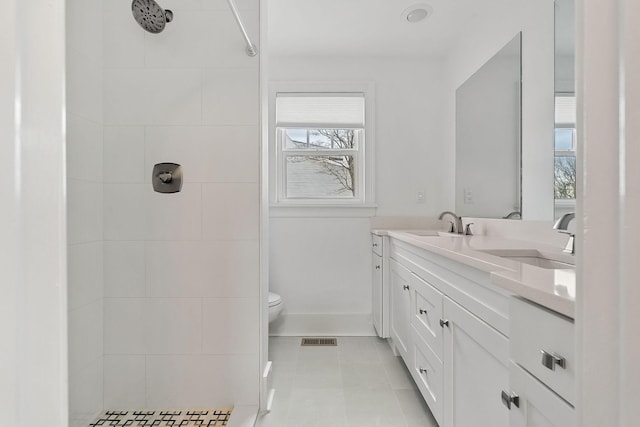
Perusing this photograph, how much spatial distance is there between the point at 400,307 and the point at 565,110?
1383 millimetres

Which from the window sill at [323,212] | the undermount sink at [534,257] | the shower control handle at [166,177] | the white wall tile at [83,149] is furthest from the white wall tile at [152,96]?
the undermount sink at [534,257]

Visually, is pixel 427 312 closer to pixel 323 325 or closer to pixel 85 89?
pixel 323 325

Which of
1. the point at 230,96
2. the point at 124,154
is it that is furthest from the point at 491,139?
the point at 124,154

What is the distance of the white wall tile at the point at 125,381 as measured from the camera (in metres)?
1.60

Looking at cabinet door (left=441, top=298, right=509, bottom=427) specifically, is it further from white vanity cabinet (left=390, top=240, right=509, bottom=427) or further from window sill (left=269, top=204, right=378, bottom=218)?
window sill (left=269, top=204, right=378, bottom=218)

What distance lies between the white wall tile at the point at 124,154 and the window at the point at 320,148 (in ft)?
4.66

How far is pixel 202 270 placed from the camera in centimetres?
163

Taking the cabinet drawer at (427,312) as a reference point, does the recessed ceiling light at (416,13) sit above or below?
above

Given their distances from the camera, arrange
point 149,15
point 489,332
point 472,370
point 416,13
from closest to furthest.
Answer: point 489,332 < point 472,370 < point 149,15 < point 416,13

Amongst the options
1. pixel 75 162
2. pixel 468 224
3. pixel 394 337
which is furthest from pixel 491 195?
pixel 75 162

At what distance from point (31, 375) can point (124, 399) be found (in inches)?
67.0

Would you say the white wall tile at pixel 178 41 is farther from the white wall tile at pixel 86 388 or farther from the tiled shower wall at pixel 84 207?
the white wall tile at pixel 86 388

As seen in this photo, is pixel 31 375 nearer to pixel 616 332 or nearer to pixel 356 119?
pixel 616 332

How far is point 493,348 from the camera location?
3.20ft
